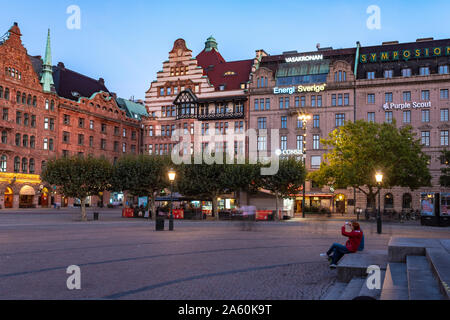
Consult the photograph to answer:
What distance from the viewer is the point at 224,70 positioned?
75750mm

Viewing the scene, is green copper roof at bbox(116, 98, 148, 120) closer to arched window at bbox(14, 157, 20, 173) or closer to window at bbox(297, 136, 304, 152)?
arched window at bbox(14, 157, 20, 173)

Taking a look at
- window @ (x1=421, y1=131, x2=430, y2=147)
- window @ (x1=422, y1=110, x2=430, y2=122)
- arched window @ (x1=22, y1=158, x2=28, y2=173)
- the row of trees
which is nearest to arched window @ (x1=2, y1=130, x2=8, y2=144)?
arched window @ (x1=22, y1=158, x2=28, y2=173)

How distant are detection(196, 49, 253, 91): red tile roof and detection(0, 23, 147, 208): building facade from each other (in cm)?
2007

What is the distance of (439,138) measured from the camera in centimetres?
6022

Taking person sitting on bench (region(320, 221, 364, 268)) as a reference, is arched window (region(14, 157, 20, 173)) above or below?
above

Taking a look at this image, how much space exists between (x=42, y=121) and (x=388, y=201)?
5123cm

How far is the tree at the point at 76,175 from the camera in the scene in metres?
39.6

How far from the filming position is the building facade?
213 ft

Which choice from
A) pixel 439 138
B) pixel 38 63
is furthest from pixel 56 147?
pixel 439 138

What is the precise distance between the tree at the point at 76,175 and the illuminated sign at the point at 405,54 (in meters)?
41.5

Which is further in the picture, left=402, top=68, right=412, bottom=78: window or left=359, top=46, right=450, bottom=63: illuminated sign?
left=402, top=68, right=412, bottom=78: window
